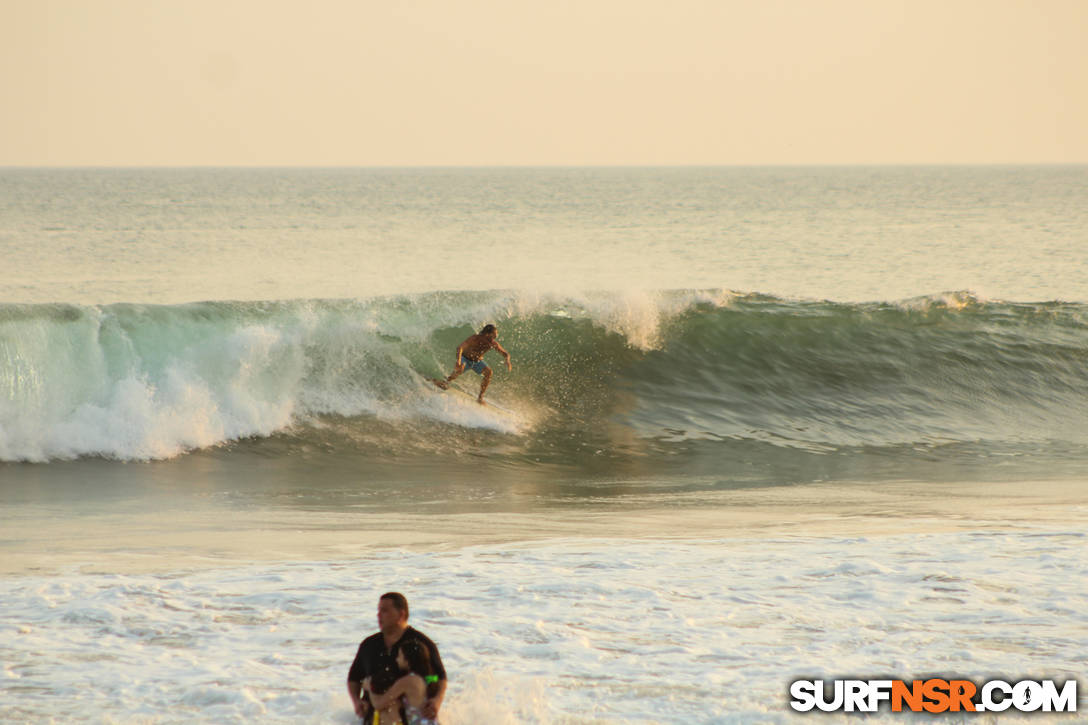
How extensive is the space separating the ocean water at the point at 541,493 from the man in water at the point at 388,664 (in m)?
0.45

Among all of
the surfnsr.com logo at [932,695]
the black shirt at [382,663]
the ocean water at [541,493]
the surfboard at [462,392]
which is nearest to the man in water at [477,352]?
the surfboard at [462,392]

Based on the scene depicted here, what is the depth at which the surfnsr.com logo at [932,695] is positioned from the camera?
5348 mm

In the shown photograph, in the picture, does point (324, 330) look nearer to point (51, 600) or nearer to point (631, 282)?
point (51, 600)

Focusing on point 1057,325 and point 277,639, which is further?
point 1057,325

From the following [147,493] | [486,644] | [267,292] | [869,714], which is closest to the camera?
[869,714]

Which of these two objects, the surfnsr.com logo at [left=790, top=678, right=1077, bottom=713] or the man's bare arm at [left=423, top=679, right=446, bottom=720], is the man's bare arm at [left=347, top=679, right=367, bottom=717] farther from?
the surfnsr.com logo at [left=790, top=678, right=1077, bottom=713]

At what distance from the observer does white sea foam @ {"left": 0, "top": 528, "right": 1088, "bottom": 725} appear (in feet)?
18.0

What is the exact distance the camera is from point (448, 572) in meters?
7.67

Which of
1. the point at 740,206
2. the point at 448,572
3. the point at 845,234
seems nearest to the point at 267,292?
the point at 448,572

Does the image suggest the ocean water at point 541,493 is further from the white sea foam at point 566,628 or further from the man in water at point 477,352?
the man in water at point 477,352

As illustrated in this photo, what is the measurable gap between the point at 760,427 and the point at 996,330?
7409 mm

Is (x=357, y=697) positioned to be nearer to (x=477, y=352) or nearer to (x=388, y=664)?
(x=388, y=664)

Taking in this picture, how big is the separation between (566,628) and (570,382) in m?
11.1

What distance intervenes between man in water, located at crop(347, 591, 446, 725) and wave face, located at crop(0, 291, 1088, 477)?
872cm
